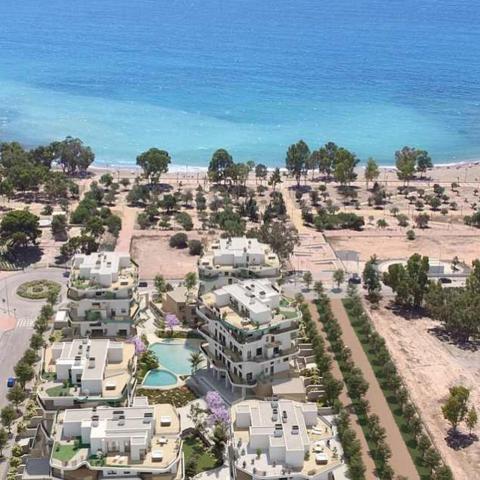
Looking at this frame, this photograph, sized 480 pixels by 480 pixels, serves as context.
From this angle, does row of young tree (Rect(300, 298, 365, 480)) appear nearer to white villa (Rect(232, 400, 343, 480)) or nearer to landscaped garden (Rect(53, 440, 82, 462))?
white villa (Rect(232, 400, 343, 480))

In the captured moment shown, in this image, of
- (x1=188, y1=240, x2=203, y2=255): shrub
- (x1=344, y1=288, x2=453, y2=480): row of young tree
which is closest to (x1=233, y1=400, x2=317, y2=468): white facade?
(x1=344, y1=288, x2=453, y2=480): row of young tree

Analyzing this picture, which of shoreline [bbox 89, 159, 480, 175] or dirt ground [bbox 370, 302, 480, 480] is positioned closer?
dirt ground [bbox 370, 302, 480, 480]

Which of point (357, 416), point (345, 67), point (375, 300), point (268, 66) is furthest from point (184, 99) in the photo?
→ point (357, 416)

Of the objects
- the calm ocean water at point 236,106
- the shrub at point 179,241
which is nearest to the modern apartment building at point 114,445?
the shrub at point 179,241

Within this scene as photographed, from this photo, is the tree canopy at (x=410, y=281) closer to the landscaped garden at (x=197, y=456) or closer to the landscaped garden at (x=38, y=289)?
the landscaped garden at (x=197, y=456)

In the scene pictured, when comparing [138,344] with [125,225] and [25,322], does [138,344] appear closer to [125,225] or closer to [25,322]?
[25,322]

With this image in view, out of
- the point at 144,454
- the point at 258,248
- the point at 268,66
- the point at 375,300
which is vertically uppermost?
the point at 268,66

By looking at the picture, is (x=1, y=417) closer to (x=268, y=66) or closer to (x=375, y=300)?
(x=375, y=300)

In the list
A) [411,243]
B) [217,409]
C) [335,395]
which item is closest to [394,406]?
[335,395]
